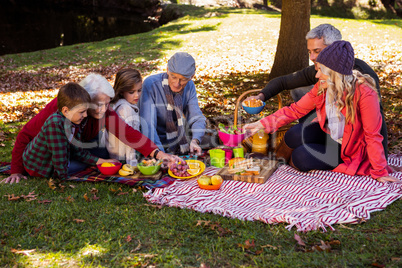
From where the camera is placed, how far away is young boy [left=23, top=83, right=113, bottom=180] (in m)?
4.27

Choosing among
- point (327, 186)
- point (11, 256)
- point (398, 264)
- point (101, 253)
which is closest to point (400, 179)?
point (327, 186)

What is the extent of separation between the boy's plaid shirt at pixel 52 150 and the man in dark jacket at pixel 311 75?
2.62m

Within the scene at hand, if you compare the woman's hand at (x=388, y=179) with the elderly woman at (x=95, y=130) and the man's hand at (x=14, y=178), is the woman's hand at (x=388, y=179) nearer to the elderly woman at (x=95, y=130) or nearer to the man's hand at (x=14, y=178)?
the elderly woman at (x=95, y=130)

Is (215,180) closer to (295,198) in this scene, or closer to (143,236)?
(295,198)

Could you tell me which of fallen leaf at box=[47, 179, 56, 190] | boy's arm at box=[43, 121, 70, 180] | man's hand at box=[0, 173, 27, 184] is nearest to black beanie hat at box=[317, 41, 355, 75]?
boy's arm at box=[43, 121, 70, 180]

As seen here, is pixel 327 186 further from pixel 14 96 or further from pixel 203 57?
pixel 203 57

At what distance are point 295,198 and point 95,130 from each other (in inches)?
104

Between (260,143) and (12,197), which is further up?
(260,143)

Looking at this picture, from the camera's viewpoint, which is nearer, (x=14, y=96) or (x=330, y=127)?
(x=330, y=127)

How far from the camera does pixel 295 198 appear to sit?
4145mm

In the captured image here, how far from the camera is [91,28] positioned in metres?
25.8

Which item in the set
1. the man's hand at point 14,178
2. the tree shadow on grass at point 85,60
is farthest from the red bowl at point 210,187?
the tree shadow on grass at point 85,60

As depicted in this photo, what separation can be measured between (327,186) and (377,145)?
2.38 feet

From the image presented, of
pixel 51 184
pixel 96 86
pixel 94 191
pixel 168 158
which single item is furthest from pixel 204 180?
pixel 51 184
